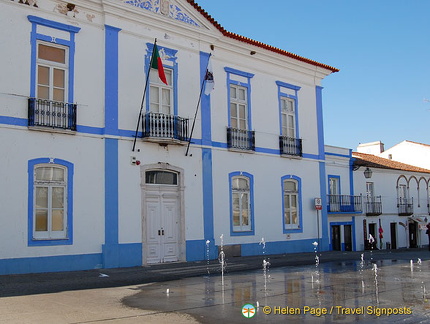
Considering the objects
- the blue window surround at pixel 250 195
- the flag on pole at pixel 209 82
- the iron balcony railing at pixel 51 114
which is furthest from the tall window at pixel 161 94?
the blue window surround at pixel 250 195

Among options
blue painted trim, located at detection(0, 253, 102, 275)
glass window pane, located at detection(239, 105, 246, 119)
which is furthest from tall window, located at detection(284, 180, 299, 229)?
blue painted trim, located at detection(0, 253, 102, 275)

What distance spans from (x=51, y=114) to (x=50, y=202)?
2.58m

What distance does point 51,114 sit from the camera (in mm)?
14586

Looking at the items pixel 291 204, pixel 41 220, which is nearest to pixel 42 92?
pixel 41 220

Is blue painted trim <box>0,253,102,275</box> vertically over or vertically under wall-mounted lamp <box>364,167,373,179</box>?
under

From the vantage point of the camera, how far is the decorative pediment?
55.6 ft

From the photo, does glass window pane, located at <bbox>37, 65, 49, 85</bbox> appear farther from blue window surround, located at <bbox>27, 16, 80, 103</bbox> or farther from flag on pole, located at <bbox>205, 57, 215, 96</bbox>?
flag on pole, located at <bbox>205, 57, 215, 96</bbox>

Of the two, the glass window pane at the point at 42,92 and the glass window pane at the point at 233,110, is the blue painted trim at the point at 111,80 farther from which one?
the glass window pane at the point at 233,110

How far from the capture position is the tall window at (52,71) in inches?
578

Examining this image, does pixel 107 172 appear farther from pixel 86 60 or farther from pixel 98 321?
pixel 98 321

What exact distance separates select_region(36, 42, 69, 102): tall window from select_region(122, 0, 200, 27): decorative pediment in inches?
121

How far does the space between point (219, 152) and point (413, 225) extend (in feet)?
65.6

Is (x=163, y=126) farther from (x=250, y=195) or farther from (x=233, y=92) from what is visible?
(x=250, y=195)

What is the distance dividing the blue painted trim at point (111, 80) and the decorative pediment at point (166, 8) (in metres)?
1.38
